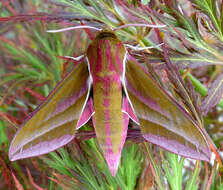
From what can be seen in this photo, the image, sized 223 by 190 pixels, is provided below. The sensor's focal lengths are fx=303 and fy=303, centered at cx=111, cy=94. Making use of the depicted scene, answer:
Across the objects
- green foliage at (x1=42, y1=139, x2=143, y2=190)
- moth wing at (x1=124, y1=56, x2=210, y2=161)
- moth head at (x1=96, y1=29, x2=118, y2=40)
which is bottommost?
green foliage at (x1=42, y1=139, x2=143, y2=190)

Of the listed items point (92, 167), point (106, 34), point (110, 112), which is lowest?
point (92, 167)

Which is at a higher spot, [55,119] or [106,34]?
[106,34]

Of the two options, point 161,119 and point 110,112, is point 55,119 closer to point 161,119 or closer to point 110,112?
point 110,112

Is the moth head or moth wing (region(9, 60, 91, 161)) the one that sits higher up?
the moth head

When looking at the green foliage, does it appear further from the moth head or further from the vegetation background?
the moth head

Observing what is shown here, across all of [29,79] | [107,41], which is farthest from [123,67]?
[29,79]

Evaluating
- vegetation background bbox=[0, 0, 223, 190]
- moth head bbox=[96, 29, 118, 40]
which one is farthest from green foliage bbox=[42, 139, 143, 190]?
moth head bbox=[96, 29, 118, 40]

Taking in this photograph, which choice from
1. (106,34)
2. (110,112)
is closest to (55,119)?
(110,112)
